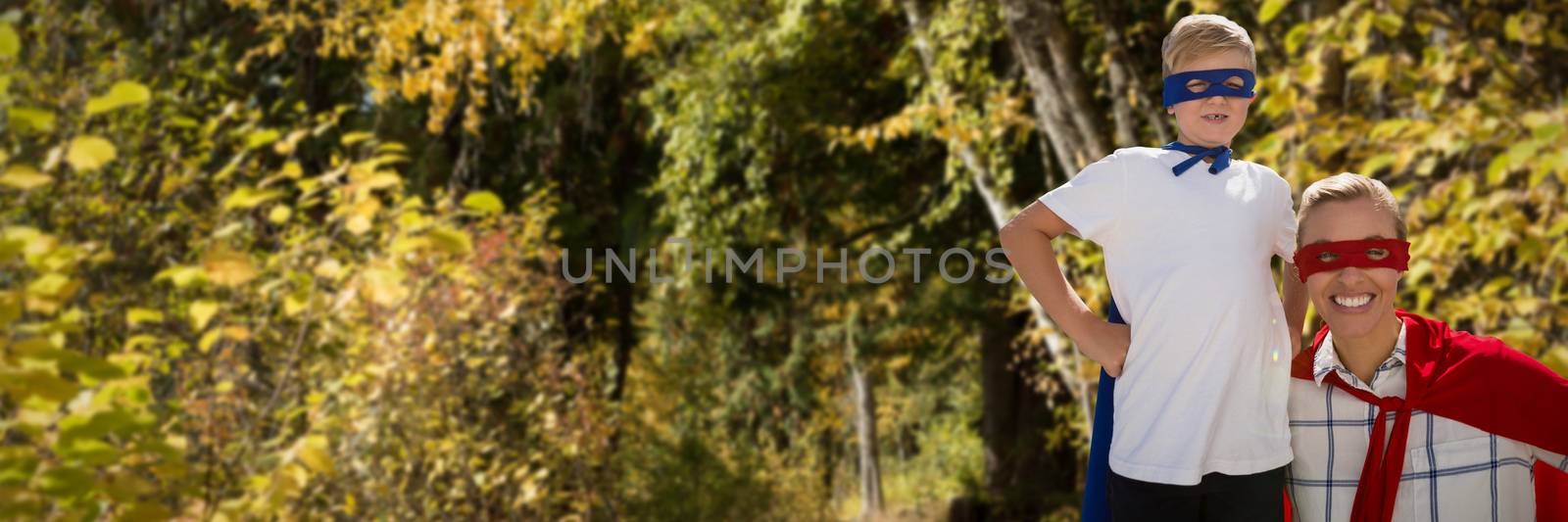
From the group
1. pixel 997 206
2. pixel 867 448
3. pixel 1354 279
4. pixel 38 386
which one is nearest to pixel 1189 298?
pixel 1354 279

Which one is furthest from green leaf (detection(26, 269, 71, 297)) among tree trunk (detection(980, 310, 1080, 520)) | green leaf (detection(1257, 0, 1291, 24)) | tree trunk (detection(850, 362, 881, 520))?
tree trunk (detection(850, 362, 881, 520))

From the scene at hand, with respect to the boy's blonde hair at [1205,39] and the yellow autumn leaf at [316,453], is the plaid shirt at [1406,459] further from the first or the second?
the yellow autumn leaf at [316,453]

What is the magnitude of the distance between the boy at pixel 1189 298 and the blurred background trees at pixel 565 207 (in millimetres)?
1167

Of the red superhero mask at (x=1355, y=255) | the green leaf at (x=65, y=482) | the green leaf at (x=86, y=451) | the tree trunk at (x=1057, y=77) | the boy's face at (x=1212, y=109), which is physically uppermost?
the tree trunk at (x=1057, y=77)

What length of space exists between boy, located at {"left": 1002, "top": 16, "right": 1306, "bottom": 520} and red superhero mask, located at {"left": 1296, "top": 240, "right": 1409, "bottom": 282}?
60 mm

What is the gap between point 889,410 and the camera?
91.1ft

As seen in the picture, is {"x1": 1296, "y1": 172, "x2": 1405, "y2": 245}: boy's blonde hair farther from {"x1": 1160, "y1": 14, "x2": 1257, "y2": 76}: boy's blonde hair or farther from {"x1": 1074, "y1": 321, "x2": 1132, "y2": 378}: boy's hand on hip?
{"x1": 1074, "y1": 321, "x2": 1132, "y2": 378}: boy's hand on hip

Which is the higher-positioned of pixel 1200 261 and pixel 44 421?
pixel 1200 261

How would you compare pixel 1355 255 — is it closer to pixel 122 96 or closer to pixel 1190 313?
pixel 1190 313

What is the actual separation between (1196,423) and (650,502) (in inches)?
329

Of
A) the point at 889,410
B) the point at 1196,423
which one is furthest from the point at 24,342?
the point at 889,410

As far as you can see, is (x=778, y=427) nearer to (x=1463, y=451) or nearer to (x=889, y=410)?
(x=889, y=410)

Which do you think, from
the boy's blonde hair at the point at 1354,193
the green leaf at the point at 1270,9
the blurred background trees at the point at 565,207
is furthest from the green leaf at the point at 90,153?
the green leaf at the point at 1270,9

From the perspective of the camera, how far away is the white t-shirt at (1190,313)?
5.45ft
